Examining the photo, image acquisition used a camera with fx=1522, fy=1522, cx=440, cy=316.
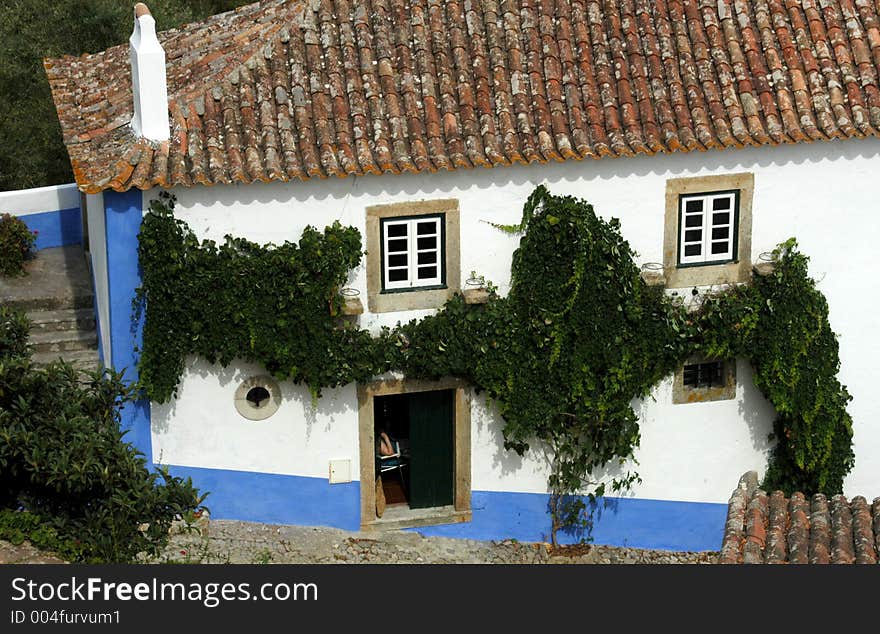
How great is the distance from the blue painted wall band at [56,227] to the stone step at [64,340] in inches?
122


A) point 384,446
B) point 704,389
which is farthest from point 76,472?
point 704,389

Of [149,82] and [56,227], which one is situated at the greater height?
[149,82]

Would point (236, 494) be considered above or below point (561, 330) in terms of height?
below

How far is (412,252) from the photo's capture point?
17.0 metres

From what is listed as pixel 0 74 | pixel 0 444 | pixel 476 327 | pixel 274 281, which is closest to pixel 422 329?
pixel 476 327

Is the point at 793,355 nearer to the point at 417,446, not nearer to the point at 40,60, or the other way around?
the point at 417,446

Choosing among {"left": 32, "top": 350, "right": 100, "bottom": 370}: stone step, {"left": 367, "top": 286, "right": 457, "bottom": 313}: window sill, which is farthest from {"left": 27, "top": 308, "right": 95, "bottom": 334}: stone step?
{"left": 367, "top": 286, "right": 457, "bottom": 313}: window sill

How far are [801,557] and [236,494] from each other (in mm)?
7371

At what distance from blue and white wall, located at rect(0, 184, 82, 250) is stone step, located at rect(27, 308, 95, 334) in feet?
8.62

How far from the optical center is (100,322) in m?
18.5

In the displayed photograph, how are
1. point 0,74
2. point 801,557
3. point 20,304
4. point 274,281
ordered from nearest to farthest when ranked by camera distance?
point 801,557 → point 274,281 → point 20,304 → point 0,74

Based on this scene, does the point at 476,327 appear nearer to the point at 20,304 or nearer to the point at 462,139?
the point at 462,139

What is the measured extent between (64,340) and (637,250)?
7.33m

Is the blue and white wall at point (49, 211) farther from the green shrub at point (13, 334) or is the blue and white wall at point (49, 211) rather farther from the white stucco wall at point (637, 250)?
the green shrub at point (13, 334)
